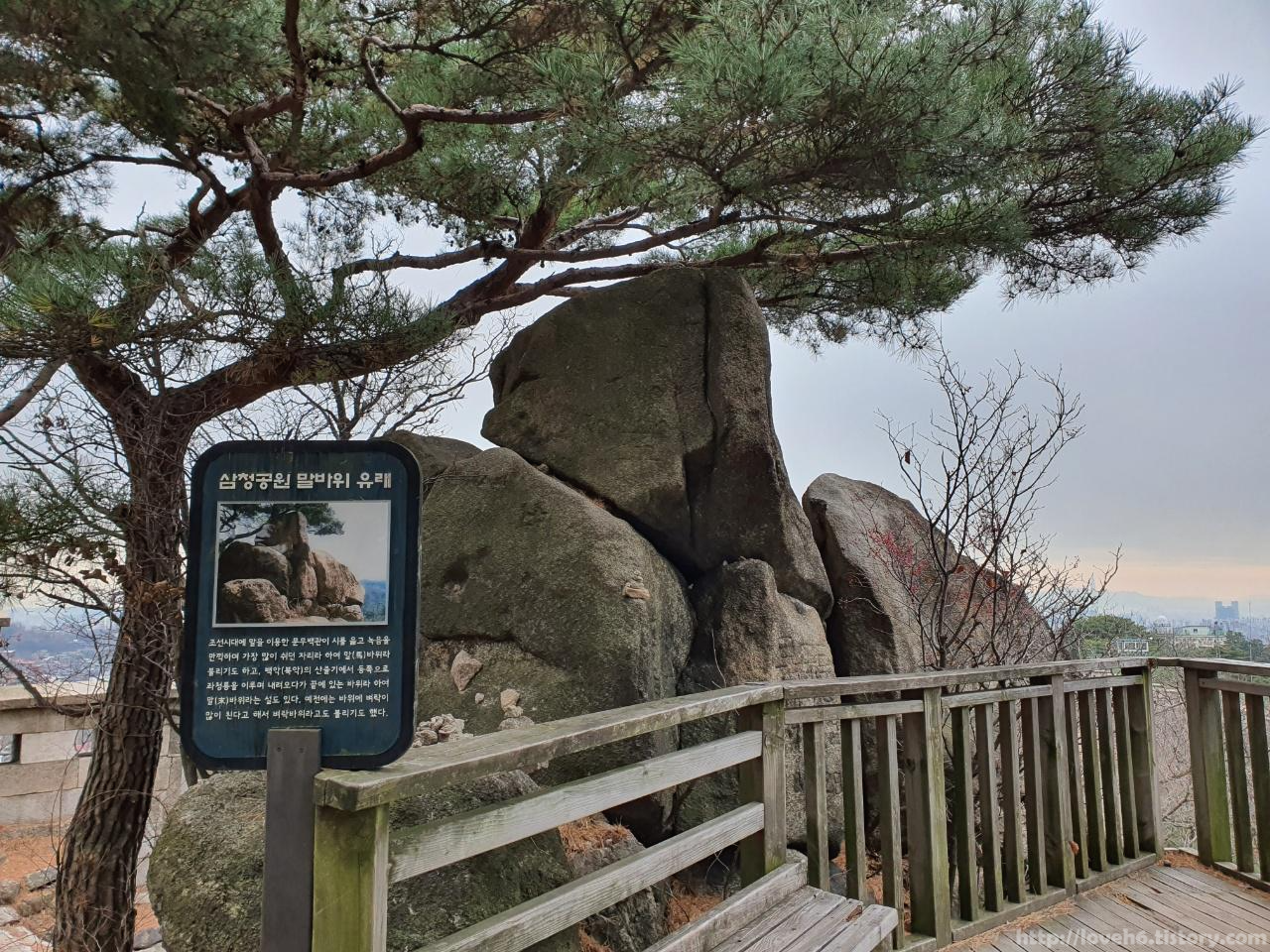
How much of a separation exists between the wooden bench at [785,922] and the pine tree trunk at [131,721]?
4.01 meters

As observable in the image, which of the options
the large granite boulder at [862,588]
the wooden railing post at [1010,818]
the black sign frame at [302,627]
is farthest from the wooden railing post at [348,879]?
the large granite boulder at [862,588]

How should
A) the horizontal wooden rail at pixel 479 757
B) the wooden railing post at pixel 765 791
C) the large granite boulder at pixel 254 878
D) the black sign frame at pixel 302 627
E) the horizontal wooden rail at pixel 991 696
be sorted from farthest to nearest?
the horizontal wooden rail at pixel 991 696
the wooden railing post at pixel 765 791
the large granite boulder at pixel 254 878
the black sign frame at pixel 302 627
the horizontal wooden rail at pixel 479 757

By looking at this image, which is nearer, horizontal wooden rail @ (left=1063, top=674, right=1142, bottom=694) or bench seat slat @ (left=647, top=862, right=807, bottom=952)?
bench seat slat @ (left=647, top=862, right=807, bottom=952)

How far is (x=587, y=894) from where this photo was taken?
210cm

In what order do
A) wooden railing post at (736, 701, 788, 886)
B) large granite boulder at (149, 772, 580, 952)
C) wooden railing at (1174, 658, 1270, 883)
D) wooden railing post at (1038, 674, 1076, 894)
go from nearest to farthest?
large granite boulder at (149, 772, 580, 952), wooden railing post at (736, 701, 788, 886), wooden railing post at (1038, 674, 1076, 894), wooden railing at (1174, 658, 1270, 883)

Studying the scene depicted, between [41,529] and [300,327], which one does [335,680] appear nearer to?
[300,327]

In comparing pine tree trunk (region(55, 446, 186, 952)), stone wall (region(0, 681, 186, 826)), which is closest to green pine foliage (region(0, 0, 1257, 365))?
pine tree trunk (region(55, 446, 186, 952))

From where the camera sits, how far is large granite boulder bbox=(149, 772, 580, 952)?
8.68ft

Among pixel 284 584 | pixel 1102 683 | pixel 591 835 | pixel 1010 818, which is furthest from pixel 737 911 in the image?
pixel 1102 683

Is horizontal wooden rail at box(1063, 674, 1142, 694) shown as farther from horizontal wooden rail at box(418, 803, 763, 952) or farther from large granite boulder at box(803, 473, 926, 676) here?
horizontal wooden rail at box(418, 803, 763, 952)

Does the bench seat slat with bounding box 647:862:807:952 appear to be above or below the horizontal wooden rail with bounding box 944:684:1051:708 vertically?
below

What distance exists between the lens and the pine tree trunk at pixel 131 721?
5152mm

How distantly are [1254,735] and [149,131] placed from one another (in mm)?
7044

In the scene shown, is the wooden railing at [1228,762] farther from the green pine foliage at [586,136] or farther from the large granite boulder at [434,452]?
the large granite boulder at [434,452]
